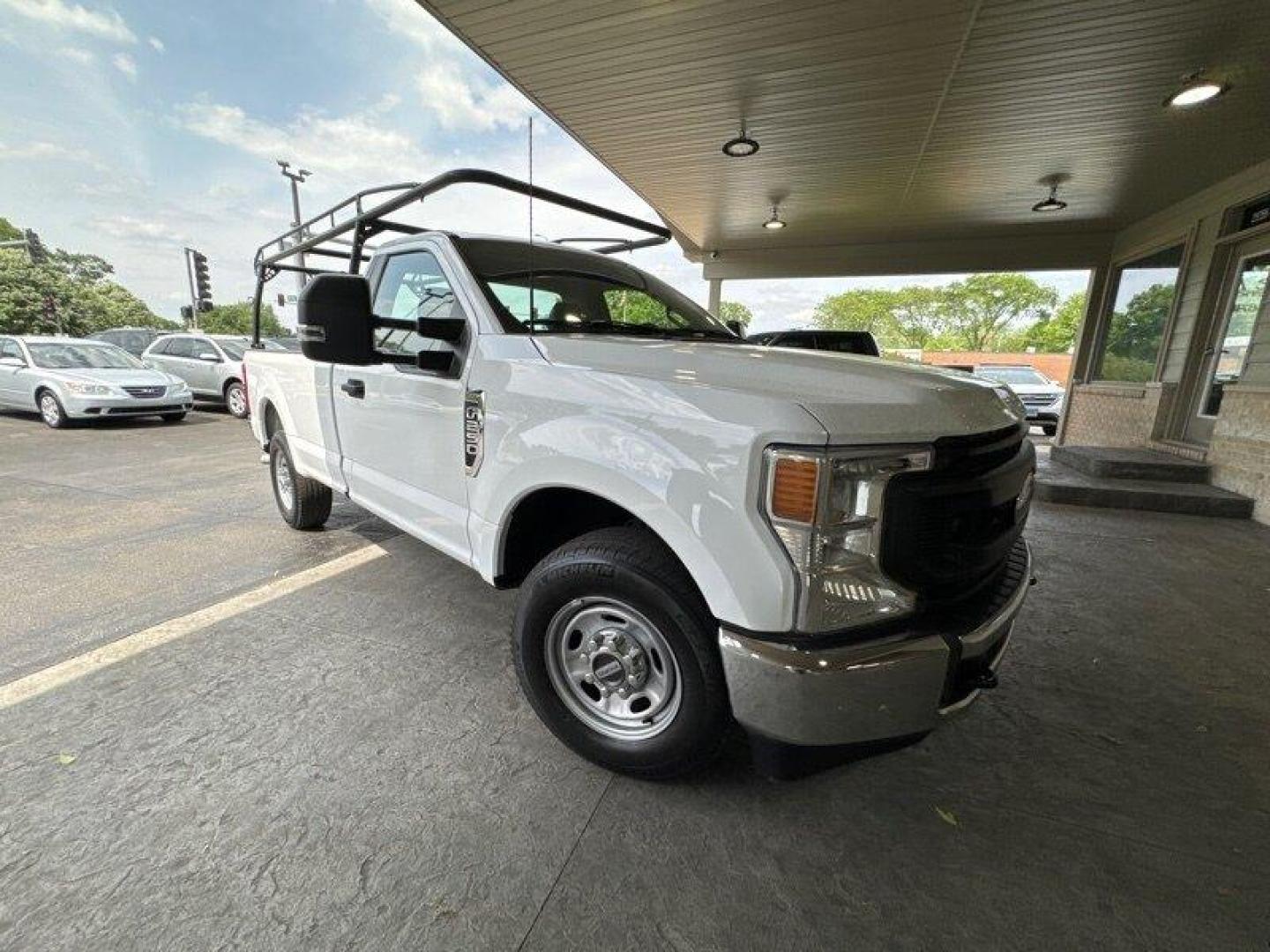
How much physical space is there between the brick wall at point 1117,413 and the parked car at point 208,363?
50.8 feet

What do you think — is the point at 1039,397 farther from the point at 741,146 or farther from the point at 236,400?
the point at 236,400

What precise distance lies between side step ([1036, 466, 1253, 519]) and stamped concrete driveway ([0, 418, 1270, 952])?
3471mm

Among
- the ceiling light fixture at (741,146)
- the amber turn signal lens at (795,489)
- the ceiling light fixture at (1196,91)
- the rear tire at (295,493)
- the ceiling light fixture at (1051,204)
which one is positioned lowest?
the rear tire at (295,493)

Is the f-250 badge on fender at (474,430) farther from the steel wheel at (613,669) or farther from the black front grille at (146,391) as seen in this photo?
the black front grille at (146,391)

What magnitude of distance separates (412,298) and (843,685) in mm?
2630

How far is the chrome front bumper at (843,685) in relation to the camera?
141cm

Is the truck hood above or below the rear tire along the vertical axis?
above

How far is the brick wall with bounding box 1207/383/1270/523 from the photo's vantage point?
5.67 metres

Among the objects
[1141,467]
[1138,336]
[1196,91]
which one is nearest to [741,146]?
[1196,91]

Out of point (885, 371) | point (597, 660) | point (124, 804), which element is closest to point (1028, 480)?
point (885, 371)

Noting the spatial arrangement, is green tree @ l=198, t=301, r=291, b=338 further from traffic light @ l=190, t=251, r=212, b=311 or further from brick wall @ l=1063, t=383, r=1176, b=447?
brick wall @ l=1063, t=383, r=1176, b=447

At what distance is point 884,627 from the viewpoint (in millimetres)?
1500

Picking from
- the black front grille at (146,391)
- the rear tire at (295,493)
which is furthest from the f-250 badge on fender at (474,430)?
the black front grille at (146,391)

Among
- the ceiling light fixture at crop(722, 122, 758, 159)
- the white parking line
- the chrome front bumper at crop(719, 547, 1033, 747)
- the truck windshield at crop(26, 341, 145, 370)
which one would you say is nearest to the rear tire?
the white parking line
